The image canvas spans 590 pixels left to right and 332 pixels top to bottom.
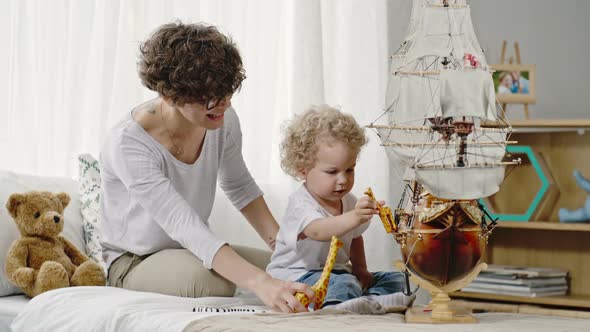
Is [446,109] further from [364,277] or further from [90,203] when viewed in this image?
[90,203]

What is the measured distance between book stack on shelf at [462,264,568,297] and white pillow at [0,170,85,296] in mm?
1318

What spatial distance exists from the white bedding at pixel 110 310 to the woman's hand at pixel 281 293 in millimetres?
52

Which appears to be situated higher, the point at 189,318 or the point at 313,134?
the point at 313,134

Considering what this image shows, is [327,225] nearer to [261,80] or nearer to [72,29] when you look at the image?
[261,80]

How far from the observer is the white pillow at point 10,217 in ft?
7.06

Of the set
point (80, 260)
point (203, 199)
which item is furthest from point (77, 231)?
point (203, 199)

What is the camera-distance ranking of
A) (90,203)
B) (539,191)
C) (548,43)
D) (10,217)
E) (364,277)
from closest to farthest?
(364,277), (10,217), (90,203), (539,191), (548,43)

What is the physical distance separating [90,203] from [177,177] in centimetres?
46

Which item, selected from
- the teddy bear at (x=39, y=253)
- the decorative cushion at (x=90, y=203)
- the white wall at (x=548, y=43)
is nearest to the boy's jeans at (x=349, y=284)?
the teddy bear at (x=39, y=253)

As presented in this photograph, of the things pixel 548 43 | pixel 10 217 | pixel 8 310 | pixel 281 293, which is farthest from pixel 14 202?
pixel 548 43

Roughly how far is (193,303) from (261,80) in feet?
4.33

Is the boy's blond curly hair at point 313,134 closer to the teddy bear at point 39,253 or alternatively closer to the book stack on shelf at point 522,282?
the teddy bear at point 39,253

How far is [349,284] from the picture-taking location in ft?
6.04

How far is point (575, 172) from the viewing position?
2.89 metres
